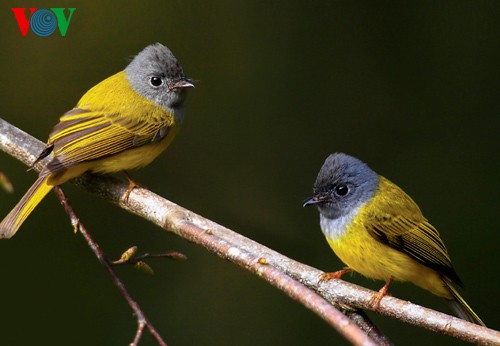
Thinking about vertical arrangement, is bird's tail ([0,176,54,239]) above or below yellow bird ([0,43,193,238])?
below

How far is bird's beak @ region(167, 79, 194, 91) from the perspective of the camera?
4.23 m

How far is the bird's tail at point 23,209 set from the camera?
346 cm

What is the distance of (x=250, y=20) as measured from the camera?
5.69 metres

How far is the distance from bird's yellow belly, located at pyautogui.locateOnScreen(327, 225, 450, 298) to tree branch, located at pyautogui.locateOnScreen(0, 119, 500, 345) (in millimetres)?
510

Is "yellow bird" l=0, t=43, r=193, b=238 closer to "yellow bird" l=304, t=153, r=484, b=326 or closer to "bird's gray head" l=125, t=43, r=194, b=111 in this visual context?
"bird's gray head" l=125, t=43, r=194, b=111

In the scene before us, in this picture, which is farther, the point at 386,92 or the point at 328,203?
the point at 386,92

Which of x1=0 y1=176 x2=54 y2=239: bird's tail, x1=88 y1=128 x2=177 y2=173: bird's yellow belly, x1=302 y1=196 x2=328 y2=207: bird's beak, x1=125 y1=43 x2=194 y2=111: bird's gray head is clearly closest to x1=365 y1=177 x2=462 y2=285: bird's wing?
x1=302 y1=196 x2=328 y2=207: bird's beak

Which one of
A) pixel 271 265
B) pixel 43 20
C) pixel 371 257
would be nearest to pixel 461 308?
pixel 371 257

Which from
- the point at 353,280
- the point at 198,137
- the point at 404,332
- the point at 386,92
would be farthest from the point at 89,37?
the point at 404,332

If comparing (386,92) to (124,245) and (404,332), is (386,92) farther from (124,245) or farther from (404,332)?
(124,245)

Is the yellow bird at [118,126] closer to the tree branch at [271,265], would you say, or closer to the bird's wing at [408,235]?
the tree branch at [271,265]

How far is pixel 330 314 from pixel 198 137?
352 centimetres

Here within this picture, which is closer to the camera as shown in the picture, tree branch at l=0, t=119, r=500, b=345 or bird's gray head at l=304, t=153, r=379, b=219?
tree branch at l=0, t=119, r=500, b=345

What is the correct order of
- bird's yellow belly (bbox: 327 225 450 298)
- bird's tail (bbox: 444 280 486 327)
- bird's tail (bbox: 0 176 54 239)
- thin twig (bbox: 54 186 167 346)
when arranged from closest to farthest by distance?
thin twig (bbox: 54 186 167 346), bird's tail (bbox: 0 176 54 239), bird's yellow belly (bbox: 327 225 450 298), bird's tail (bbox: 444 280 486 327)
